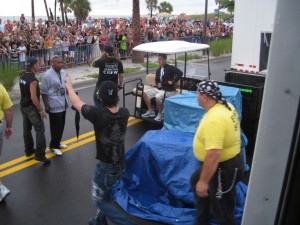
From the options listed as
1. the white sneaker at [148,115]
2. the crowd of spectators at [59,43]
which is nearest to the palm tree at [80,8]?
the crowd of spectators at [59,43]

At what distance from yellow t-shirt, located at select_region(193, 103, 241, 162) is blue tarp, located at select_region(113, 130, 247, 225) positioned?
1193 mm

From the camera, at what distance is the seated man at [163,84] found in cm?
812

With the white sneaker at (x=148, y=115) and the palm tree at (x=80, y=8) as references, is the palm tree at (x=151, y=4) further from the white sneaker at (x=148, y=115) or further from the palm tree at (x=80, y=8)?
the white sneaker at (x=148, y=115)

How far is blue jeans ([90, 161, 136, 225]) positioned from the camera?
386 centimetres

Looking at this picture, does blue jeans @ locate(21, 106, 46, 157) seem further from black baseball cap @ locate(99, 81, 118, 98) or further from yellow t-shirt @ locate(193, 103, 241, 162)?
yellow t-shirt @ locate(193, 103, 241, 162)

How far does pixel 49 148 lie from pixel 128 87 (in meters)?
6.35

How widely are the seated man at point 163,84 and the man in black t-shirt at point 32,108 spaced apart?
2.91 meters

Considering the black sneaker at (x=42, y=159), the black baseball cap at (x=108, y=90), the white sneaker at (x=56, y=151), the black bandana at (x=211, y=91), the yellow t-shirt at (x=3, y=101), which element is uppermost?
the black bandana at (x=211, y=91)

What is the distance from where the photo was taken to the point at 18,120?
8.75m

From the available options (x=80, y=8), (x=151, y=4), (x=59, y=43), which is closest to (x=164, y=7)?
(x=151, y=4)

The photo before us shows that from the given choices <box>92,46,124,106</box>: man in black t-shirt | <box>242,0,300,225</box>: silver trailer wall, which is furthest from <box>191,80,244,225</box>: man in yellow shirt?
<box>92,46,124,106</box>: man in black t-shirt

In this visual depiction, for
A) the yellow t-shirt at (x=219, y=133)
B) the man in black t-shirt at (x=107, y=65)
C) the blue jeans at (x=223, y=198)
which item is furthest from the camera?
the man in black t-shirt at (x=107, y=65)

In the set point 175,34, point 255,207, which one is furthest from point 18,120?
point 175,34

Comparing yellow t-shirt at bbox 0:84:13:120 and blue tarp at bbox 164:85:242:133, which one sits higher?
yellow t-shirt at bbox 0:84:13:120
